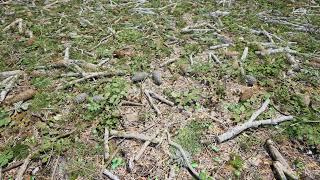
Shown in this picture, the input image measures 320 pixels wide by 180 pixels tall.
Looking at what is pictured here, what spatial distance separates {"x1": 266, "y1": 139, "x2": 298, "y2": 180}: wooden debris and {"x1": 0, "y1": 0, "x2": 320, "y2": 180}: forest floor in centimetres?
7

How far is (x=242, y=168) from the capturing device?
362cm

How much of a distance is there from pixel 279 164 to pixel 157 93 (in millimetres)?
2134

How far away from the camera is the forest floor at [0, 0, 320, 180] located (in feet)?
12.3

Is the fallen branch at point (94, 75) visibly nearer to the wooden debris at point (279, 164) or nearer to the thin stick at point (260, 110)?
the thin stick at point (260, 110)

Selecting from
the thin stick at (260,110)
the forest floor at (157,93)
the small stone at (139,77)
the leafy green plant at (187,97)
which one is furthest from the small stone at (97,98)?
the thin stick at (260,110)

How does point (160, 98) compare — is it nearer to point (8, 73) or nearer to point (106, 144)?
point (106, 144)

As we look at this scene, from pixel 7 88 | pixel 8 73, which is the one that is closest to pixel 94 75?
pixel 7 88

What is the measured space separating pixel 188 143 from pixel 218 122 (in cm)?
61

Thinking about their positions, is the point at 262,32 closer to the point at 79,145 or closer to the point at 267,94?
the point at 267,94

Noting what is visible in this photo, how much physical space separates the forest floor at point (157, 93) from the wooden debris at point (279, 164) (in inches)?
2.6

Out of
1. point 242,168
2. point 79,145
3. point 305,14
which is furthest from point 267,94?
point 305,14

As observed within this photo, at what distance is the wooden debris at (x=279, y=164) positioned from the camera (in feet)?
11.3

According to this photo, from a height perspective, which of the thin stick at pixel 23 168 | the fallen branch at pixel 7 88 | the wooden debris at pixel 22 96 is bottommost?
the thin stick at pixel 23 168

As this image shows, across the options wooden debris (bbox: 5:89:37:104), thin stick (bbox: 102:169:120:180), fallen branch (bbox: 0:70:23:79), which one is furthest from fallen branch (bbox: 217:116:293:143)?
fallen branch (bbox: 0:70:23:79)
